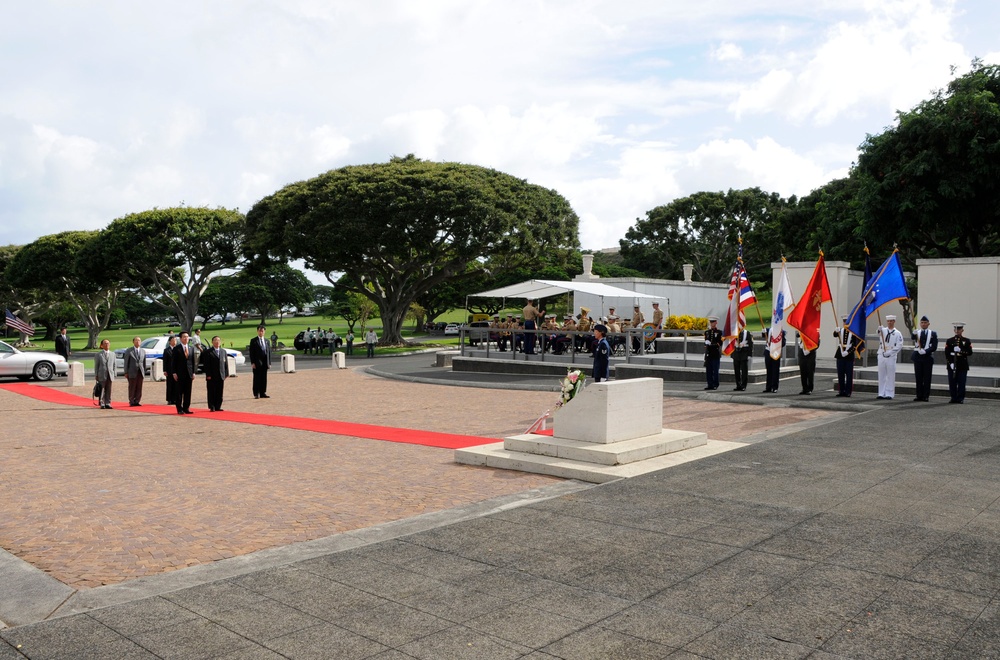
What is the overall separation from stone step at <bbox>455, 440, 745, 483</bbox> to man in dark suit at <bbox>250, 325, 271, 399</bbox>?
10887 mm

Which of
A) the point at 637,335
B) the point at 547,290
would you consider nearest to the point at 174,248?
the point at 547,290

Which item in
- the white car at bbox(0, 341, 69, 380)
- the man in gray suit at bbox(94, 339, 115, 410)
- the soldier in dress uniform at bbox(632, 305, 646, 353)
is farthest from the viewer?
the white car at bbox(0, 341, 69, 380)

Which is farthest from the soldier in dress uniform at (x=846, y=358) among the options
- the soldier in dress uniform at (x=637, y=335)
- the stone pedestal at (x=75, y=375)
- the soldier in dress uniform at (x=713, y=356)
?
the stone pedestal at (x=75, y=375)

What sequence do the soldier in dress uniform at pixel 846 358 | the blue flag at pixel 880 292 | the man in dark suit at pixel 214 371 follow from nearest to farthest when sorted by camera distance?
the soldier in dress uniform at pixel 846 358, the man in dark suit at pixel 214 371, the blue flag at pixel 880 292

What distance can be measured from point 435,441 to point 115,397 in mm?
12975

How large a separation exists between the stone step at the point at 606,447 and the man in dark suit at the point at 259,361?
1122 centimetres

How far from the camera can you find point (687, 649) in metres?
4.68

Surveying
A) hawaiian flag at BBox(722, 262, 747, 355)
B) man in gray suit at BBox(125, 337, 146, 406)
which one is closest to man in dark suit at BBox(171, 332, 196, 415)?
man in gray suit at BBox(125, 337, 146, 406)

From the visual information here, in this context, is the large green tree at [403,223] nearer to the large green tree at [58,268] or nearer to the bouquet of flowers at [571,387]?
the large green tree at [58,268]

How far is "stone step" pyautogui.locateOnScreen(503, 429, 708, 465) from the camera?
10148 millimetres

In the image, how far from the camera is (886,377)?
1734 cm

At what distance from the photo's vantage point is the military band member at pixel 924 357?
16.8m

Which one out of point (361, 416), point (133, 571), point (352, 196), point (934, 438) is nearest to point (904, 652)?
point (133, 571)

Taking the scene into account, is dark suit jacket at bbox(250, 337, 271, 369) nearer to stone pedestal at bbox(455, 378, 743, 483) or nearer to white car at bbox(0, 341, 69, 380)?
stone pedestal at bbox(455, 378, 743, 483)
